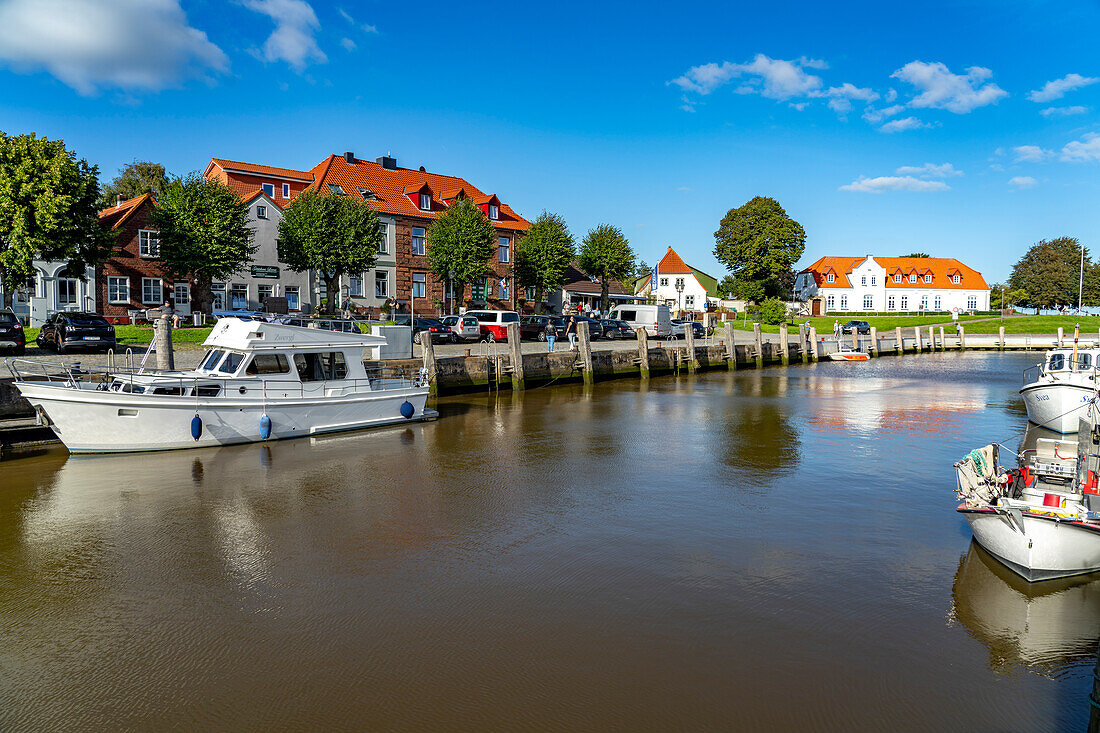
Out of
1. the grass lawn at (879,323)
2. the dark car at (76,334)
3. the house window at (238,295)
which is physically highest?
the house window at (238,295)

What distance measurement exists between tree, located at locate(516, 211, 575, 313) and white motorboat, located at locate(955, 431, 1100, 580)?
46232 mm

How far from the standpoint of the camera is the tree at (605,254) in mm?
64250

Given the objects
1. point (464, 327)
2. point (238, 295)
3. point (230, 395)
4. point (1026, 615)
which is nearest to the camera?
point (1026, 615)

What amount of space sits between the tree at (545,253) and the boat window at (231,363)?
132 ft

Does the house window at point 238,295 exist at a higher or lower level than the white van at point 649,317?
higher

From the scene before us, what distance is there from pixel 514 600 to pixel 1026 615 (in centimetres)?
560

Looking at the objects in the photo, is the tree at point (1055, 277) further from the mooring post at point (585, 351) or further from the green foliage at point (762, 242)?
the mooring post at point (585, 351)

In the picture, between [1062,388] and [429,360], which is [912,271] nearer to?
[1062,388]

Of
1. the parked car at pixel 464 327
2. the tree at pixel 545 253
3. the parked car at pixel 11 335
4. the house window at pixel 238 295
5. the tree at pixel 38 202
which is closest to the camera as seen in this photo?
the parked car at pixel 11 335

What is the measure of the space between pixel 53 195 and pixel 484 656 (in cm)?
3250

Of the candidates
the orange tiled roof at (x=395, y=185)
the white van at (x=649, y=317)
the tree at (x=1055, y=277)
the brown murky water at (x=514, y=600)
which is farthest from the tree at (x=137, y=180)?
the tree at (x=1055, y=277)

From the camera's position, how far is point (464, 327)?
35625 millimetres

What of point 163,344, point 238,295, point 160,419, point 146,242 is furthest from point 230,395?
point 238,295

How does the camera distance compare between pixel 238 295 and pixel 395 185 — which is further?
pixel 395 185
